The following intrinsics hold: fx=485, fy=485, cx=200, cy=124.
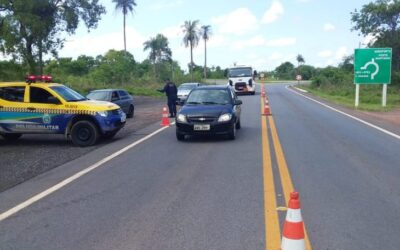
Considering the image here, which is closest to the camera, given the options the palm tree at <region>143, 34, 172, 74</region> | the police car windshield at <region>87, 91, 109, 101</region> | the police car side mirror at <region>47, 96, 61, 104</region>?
the police car side mirror at <region>47, 96, 61, 104</region>

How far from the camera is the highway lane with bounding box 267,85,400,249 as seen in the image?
5.47m

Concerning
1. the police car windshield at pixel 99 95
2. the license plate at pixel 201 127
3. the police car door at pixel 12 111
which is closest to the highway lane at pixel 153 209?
the license plate at pixel 201 127

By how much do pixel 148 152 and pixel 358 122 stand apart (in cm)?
1035

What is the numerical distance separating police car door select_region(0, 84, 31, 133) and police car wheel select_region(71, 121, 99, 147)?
133 cm

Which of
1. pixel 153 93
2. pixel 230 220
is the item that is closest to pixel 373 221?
pixel 230 220

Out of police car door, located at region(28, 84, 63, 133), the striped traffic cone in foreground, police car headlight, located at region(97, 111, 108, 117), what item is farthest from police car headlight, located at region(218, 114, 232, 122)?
the striped traffic cone in foreground

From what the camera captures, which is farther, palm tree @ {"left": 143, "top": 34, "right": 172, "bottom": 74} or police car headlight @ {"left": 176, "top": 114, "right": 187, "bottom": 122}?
palm tree @ {"left": 143, "top": 34, "right": 172, "bottom": 74}

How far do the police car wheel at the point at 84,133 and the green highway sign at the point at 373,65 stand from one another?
19889 millimetres

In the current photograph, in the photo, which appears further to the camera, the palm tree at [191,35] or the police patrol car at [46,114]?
the palm tree at [191,35]

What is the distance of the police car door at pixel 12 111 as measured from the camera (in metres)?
13.2

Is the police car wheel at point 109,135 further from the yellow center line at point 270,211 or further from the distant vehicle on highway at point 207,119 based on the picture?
the yellow center line at point 270,211

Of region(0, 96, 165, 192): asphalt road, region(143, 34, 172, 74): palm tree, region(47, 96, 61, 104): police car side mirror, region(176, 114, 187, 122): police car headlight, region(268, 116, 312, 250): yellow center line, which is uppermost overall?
region(143, 34, 172, 74): palm tree

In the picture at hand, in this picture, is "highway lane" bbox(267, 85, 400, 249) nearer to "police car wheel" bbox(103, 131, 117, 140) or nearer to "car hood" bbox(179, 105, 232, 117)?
"car hood" bbox(179, 105, 232, 117)

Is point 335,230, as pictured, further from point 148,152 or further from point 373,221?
point 148,152
